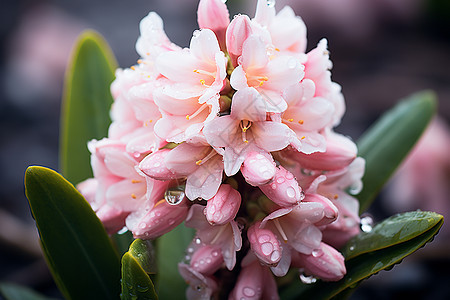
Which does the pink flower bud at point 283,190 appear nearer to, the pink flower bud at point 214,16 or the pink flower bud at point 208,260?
the pink flower bud at point 208,260

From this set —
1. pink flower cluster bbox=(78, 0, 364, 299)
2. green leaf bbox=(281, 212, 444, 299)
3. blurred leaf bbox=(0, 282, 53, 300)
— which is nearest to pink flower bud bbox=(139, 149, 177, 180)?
pink flower cluster bbox=(78, 0, 364, 299)

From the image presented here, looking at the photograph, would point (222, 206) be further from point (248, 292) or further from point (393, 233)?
point (393, 233)

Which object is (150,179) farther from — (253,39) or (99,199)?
(253,39)

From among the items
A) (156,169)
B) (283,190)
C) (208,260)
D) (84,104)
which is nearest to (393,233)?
(283,190)

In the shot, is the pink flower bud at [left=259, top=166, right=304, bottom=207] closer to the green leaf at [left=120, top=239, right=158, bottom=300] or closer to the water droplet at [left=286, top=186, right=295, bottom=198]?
the water droplet at [left=286, top=186, right=295, bottom=198]

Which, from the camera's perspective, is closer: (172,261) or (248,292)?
(248,292)

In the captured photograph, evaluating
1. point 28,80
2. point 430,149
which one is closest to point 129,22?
point 28,80

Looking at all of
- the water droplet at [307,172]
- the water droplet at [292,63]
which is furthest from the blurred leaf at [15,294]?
the water droplet at [292,63]
